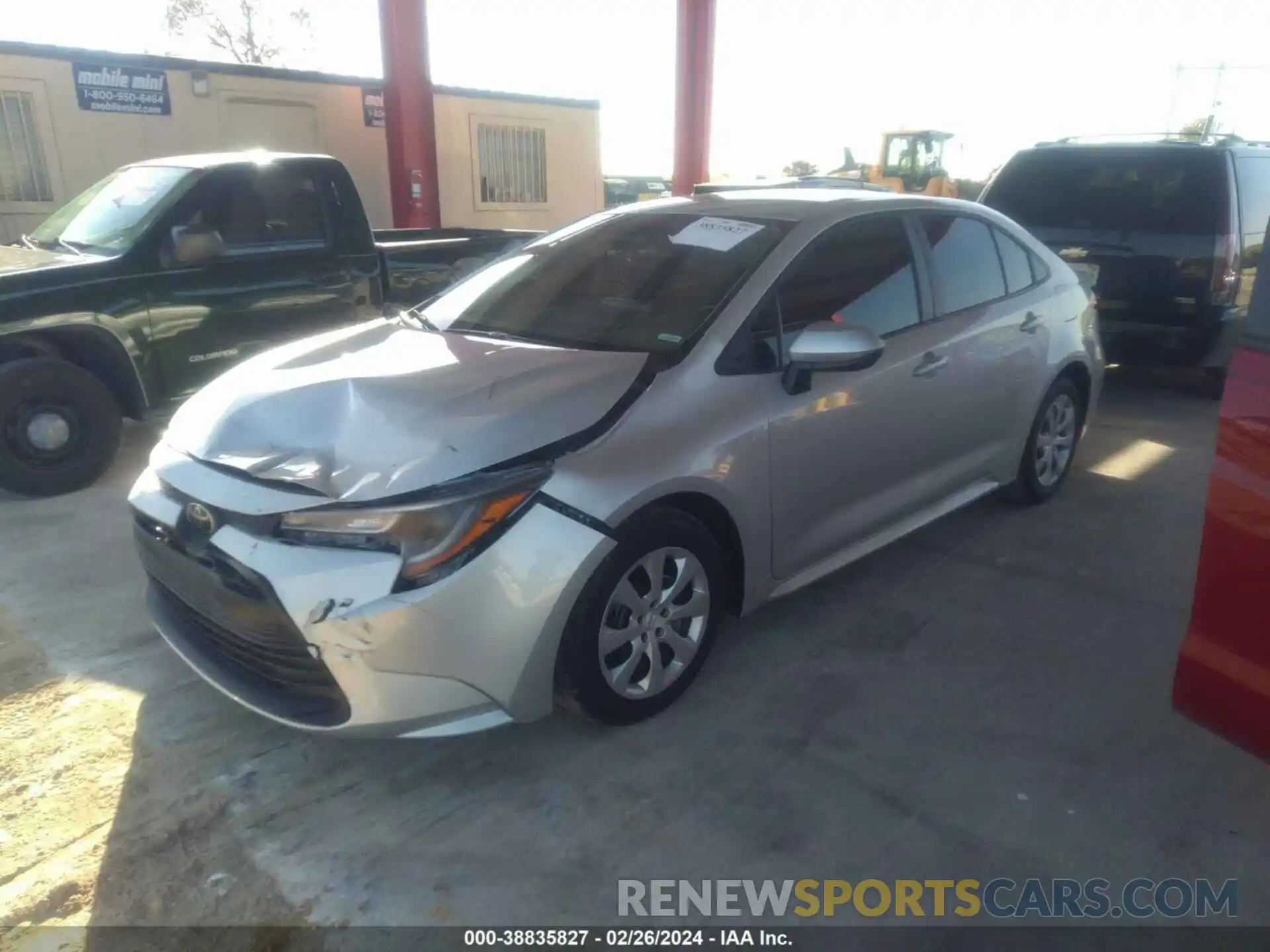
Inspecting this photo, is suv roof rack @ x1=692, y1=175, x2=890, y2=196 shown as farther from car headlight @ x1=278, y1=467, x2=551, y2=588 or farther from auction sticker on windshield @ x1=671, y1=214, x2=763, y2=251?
car headlight @ x1=278, y1=467, x2=551, y2=588

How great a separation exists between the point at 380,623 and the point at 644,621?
0.83 metres

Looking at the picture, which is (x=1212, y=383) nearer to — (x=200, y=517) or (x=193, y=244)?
(x=193, y=244)

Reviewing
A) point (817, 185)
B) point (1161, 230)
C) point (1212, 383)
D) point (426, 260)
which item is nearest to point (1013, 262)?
point (817, 185)

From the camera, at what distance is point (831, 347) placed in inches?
117

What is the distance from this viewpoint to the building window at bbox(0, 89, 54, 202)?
30.7 feet

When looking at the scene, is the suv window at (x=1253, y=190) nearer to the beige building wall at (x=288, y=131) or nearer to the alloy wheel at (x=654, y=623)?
the alloy wheel at (x=654, y=623)

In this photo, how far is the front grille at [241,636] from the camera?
2457mm

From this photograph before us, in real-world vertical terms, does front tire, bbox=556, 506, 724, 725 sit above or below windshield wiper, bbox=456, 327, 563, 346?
below

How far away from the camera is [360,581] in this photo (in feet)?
7.79

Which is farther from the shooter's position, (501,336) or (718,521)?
(501,336)

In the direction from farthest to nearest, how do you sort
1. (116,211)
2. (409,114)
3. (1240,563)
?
(409,114) → (116,211) → (1240,563)

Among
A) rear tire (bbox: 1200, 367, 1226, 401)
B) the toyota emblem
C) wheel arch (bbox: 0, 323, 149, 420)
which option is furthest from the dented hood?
rear tire (bbox: 1200, 367, 1226, 401)

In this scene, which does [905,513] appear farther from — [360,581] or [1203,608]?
[360,581]

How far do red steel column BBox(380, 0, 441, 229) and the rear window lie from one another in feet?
22.3
